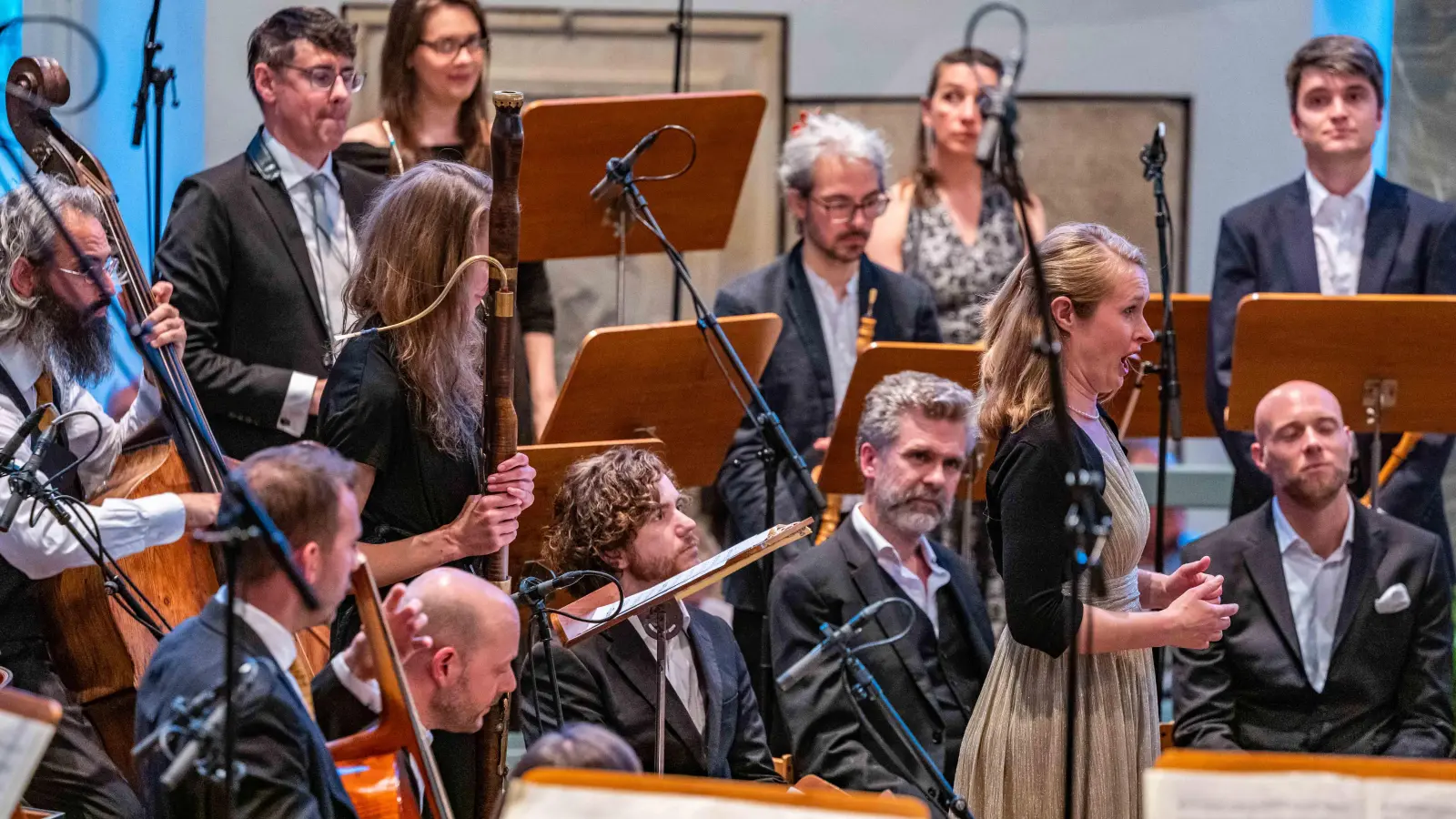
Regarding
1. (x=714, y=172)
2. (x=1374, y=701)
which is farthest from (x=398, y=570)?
(x=1374, y=701)

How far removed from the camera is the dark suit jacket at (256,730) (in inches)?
79.4

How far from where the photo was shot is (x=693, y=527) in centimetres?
311

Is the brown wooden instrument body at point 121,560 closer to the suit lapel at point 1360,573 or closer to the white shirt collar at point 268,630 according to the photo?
the white shirt collar at point 268,630

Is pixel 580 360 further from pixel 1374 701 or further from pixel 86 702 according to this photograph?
pixel 1374 701

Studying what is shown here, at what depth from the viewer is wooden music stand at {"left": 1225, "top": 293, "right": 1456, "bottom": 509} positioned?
12.3ft

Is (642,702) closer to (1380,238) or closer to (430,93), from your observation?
(430,93)

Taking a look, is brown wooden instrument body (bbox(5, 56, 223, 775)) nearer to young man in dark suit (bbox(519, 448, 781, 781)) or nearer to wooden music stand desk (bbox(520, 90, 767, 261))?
young man in dark suit (bbox(519, 448, 781, 781))

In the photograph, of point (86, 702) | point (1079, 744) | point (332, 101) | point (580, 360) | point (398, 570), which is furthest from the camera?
point (332, 101)

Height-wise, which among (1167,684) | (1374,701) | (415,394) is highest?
(415,394)

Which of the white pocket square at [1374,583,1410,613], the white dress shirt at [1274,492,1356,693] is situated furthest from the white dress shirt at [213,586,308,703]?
the white pocket square at [1374,583,1410,613]

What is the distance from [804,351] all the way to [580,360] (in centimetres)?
90

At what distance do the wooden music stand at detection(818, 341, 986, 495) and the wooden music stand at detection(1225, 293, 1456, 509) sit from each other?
0.61m

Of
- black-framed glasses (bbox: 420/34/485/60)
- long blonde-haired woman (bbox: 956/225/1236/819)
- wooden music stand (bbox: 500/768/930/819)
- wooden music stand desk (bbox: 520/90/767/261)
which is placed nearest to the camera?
wooden music stand (bbox: 500/768/930/819)

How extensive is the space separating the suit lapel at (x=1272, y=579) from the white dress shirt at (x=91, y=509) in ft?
7.37
